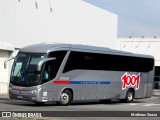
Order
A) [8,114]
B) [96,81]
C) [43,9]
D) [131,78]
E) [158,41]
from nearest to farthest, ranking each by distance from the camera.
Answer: [8,114] → [96,81] → [131,78] → [43,9] → [158,41]

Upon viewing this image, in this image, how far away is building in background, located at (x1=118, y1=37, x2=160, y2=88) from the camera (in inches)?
2795


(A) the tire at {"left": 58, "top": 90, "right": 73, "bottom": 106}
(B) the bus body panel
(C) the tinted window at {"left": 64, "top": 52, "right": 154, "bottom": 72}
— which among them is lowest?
(A) the tire at {"left": 58, "top": 90, "right": 73, "bottom": 106}

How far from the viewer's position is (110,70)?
28234 millimetres

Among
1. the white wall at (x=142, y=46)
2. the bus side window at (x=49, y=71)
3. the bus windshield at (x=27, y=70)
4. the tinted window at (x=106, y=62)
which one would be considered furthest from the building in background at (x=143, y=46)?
the bus windshield at (x=27, y=70)

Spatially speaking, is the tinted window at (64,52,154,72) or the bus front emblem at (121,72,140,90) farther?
the bus front emblem at (121,72,140,90)

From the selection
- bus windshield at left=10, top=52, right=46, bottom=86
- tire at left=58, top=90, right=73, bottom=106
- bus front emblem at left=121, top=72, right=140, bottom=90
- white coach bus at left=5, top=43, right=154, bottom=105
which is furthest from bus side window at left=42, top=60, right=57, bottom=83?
bus front emblem at left=121, top=72, right=140, bottom=90

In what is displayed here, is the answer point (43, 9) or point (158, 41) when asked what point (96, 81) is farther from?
point (158, 41)

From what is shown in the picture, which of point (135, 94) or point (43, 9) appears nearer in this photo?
point (135, 94)

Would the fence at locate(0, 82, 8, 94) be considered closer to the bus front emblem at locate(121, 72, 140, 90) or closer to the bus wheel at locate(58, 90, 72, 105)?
the bus front emblem at locate(121, 72, 140, 90)

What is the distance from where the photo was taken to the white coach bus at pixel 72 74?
2383cm

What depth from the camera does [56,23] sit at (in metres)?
43.2

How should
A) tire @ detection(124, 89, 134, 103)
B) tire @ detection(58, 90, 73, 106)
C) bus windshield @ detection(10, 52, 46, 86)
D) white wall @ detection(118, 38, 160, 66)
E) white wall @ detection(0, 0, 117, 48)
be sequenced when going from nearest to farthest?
bus windshield @ detection(10, 52, 46, 86) → tire @ detection(58, 90, 73, 106) → tire @ detection(124, 89, 134, 103) → white wall @ detection(0, 0, 117, 48) → white wall @ detection(118, 38, 160, 66)

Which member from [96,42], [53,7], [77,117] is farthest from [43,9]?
[77,117]

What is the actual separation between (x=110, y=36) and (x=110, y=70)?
25658 millimetres
